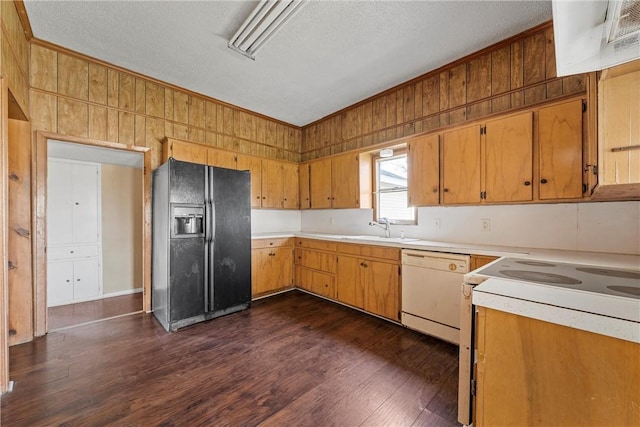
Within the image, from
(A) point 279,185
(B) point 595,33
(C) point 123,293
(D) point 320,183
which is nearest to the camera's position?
(B) point 595,33

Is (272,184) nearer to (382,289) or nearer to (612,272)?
(382,289)

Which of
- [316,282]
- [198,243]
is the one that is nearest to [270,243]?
[316,282]

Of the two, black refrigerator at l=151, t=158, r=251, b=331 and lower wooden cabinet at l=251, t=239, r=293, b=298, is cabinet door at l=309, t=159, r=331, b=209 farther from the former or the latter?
black refrigerator at l=151, t=158, r=251, b=331

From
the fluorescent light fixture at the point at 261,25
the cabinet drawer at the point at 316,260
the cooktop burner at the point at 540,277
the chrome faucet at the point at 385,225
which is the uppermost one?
the fluorescent light fixture at the point at 261,25

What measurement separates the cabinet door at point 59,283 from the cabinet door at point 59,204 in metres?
0.33

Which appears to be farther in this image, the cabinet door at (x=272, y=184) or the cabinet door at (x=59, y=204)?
the cabinet door at (x=272, y=184)

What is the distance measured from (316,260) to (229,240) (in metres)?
1.31

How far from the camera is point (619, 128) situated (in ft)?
4.54

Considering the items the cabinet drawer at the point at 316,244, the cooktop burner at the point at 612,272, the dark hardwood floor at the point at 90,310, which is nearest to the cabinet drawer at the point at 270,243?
the cabinet drawer at the point at 316,244

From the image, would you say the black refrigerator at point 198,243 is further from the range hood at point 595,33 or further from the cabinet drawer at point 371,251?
the range hood at point 595,33

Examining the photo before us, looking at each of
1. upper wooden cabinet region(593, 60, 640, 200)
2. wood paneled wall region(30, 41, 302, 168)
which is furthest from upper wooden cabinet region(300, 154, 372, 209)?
upper wooden cabinet region(593, 60, 640, 200)

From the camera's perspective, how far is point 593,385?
2.68 feet

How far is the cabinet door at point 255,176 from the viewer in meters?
3.95

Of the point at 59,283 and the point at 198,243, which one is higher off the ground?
the point at 198,243
